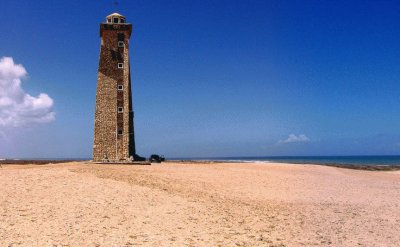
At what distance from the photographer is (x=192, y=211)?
1424 centimetres

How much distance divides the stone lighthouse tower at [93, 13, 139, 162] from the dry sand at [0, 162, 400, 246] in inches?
737

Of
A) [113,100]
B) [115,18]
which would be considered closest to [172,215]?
[113,100]

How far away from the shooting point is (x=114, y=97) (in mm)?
39594

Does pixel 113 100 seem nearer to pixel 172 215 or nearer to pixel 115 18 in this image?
pixel 115 18

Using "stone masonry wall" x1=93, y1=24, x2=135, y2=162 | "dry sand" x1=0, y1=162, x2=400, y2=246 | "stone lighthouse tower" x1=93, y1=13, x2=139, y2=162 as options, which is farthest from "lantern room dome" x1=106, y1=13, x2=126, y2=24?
"dry sand" x1=0, y1=162, x2=400, y2=246

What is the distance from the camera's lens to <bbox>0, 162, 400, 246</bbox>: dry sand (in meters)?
10.8

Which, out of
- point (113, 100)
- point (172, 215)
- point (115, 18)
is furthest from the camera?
point (115, 18)

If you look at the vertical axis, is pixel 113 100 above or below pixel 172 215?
above

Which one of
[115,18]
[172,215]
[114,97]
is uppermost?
[115,18]

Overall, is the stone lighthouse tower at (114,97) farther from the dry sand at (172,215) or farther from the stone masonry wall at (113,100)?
the dry sand at (172,215)

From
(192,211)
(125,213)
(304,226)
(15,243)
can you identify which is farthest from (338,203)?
(15,243)

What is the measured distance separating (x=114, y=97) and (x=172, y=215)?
2792 cm

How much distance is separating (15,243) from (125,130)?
2967 centimetres

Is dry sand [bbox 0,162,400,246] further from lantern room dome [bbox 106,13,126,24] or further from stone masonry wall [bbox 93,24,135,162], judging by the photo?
lantern room dome [bbox 106,13,126,24]
